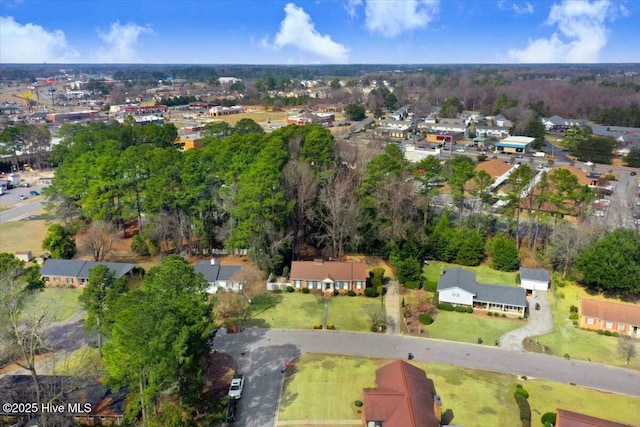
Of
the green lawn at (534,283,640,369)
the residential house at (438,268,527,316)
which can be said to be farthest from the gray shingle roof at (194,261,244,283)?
the green lawn at (534,283,640,369)

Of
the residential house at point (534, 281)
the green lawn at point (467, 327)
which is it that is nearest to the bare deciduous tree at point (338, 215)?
the green lawn at point (467, 327)

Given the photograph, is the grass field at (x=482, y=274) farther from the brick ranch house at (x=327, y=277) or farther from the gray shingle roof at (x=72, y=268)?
the gray shingle roof at (x=72, y=268)

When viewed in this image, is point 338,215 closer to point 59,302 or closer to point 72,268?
point 72,268

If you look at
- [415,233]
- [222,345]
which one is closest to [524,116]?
[415,233]

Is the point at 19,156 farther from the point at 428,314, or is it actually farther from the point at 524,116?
the point at 524,116

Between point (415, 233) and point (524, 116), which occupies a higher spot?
point (524, 116)

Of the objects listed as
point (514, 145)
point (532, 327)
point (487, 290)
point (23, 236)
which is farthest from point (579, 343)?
point (514, 145)

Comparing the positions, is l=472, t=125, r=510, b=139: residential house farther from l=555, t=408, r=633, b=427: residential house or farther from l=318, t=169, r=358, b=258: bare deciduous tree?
l=555, t=408, r=633, b=427: residential house
